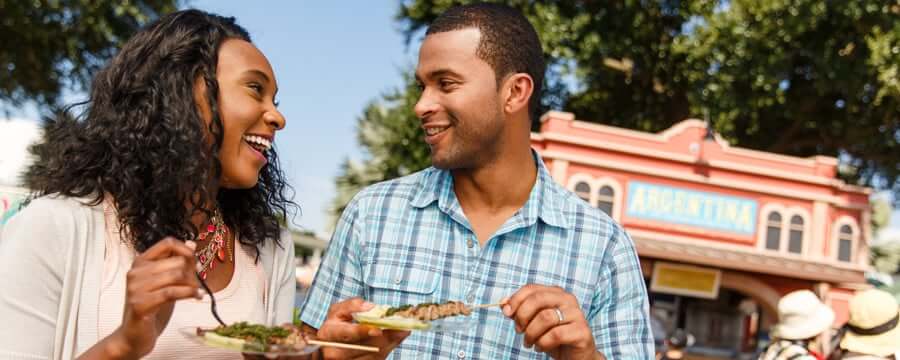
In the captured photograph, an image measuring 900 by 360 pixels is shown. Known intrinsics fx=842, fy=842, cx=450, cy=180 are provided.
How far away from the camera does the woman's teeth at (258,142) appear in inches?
92.4

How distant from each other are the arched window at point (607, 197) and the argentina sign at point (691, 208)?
1.19ft

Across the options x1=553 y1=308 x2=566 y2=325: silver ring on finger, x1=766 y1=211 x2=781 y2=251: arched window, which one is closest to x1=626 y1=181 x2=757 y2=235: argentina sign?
x1=766 y1=211 x2=781 y2=251: arched window

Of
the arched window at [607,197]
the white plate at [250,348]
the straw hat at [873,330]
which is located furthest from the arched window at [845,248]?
the white plate at [250,348]

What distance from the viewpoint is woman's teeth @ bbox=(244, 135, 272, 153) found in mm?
2346

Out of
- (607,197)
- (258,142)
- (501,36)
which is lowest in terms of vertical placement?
(258,142)

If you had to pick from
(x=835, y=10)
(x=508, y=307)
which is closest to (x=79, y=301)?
(x=508, y=307)

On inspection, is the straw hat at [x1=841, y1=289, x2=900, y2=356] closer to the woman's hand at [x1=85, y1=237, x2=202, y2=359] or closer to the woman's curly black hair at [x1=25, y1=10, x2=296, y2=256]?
the woman's curly black hair at [x1=25, y1=10, x2=296, y2=256]

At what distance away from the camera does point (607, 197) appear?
1823 cm

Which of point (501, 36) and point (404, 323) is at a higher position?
point (501, 36)

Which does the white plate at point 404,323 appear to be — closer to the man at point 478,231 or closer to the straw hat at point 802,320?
the man at point 478,231

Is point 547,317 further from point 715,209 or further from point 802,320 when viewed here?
point 715,209

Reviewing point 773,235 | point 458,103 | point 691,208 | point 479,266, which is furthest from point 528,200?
point 773,235

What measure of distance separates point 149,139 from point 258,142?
1.00 ft

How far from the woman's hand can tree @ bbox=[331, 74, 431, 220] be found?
57.1 ft
